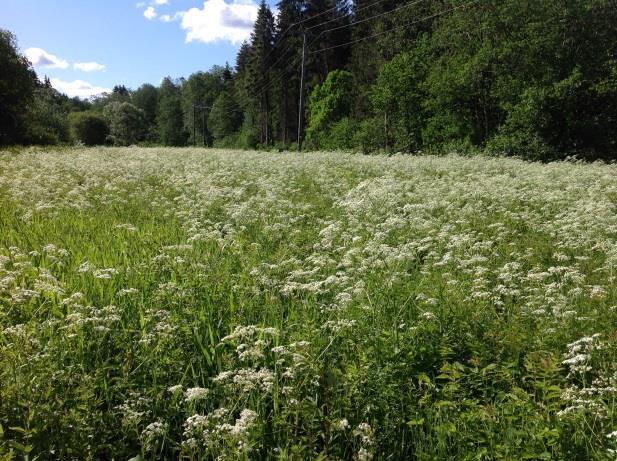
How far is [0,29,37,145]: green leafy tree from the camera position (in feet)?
118

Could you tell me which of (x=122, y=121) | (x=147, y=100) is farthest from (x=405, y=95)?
(x=147, y=100)

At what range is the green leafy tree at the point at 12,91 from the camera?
3597 cm

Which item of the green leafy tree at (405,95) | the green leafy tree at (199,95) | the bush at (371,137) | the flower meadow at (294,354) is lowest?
the flower meadow at (294,354)

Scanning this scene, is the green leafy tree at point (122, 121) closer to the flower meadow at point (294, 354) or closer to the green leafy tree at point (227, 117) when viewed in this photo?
the green leafy tree at point (227, 117)

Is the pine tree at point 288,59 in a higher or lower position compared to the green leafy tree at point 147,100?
lower

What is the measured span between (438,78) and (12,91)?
33.6 metres

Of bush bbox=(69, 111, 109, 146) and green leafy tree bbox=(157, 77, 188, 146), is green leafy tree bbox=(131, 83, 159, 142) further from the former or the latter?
bush bbox=(69, 111, 109, 146)

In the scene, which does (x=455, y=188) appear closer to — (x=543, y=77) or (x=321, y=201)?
(x=321, y=201)

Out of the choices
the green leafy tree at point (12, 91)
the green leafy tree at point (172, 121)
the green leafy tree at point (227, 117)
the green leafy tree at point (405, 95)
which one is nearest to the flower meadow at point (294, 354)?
the green leafy tree at point (405, 95)

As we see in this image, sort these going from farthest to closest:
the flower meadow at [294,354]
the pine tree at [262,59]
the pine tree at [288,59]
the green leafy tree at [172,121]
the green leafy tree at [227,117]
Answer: the green leafy tree at [172,121] → the green leafy tree at [227,117] → the pine tree at [262,59] → the pine tree at [288,59] → the flower meadow at [294,354]

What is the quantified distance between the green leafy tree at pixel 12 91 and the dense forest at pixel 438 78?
0.10m

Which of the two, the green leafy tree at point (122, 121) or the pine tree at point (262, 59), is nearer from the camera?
the pine tree at point (262, 59)

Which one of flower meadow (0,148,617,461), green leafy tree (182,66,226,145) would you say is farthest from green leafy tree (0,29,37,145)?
green leafy tree (182,66,226,145)

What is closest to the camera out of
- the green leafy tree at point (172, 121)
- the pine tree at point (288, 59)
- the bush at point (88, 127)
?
the pine tree at point (288, 59)
